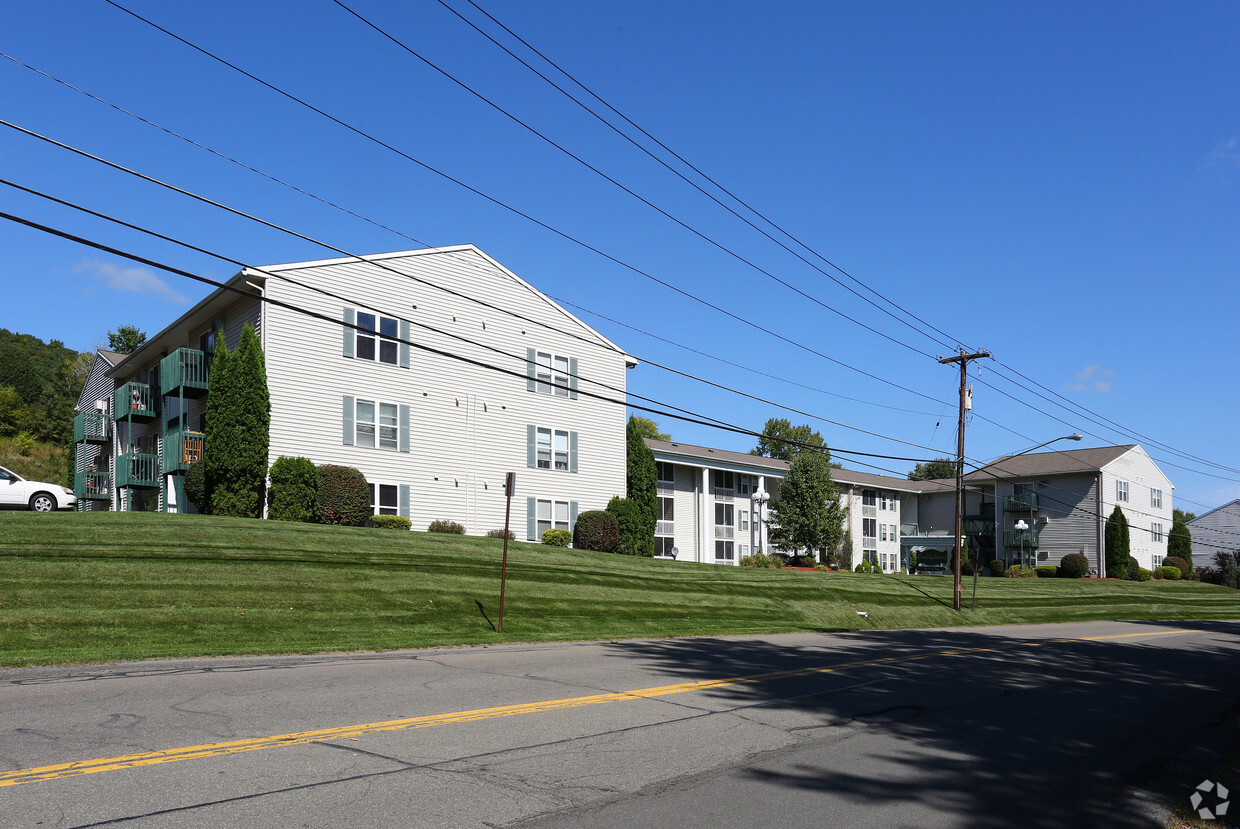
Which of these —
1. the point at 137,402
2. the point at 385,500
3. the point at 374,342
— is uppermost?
the point at 374,342

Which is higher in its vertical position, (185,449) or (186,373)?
(186,373)

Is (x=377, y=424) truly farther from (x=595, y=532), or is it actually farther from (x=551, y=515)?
(x=595, y=532)

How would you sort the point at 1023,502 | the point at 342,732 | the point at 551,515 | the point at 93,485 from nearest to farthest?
the point at 342,732
the point at 551,515
the point at 93,485
the point at 1023,502

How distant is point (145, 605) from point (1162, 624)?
34931 mm

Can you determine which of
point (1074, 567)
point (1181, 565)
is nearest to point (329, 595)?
point (1074, 567)

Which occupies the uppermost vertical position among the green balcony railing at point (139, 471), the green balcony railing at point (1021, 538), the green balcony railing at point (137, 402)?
the green balcony railing at point (137, 402)

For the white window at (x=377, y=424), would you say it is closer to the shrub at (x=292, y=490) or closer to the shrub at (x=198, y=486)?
the shrub at (x=292, y=490)

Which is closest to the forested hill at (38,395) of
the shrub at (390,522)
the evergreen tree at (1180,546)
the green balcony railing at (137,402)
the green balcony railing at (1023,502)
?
the green balcony railing at (137,402)

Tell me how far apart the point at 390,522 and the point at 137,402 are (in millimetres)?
13466

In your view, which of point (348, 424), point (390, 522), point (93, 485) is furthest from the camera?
point (93, 485)

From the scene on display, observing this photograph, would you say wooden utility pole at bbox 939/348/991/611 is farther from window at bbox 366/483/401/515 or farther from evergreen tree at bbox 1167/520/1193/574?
evergreen tree at bbox 1167/520/1193/574

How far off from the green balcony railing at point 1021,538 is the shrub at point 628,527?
121 feet

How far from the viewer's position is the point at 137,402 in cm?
3566

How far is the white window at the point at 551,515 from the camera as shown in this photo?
35.8m
